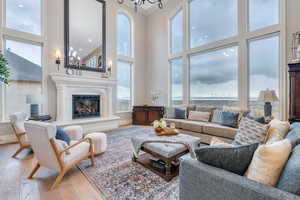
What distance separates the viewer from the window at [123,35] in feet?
19.2

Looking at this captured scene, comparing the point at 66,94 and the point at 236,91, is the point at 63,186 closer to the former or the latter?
the point at 66,94

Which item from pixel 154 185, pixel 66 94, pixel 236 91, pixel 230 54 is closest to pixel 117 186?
pixel 154 185

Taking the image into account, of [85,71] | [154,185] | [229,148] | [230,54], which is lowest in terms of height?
[154,185]

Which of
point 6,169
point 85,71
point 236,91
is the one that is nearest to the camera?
point 6,169

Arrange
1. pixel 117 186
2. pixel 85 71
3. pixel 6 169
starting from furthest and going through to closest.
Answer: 1. pixel 85 71
2. pixel 6 169
3. pixel 117 186

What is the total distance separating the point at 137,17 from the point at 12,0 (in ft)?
13.6

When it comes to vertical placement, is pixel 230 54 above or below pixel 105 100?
above

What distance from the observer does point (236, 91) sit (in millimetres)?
4176

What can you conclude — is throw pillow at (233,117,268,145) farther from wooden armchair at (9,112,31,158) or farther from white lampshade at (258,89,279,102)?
wooden armchair at (9,112,31,158)

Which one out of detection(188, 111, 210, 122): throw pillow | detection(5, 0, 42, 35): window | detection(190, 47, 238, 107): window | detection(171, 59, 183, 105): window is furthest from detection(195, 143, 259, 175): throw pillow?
detection(5, 0, 42, 35): window

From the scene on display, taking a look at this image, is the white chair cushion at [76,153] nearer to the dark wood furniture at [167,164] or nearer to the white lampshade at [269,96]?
the dark wood furniture at [167,164]

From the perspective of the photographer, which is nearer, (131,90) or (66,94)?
(66,94)

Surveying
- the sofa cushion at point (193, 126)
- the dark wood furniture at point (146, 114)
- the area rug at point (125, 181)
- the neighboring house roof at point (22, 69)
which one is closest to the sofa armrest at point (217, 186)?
the area rug at point (125, 181)

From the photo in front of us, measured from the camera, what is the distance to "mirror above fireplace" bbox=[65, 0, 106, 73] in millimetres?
4547
